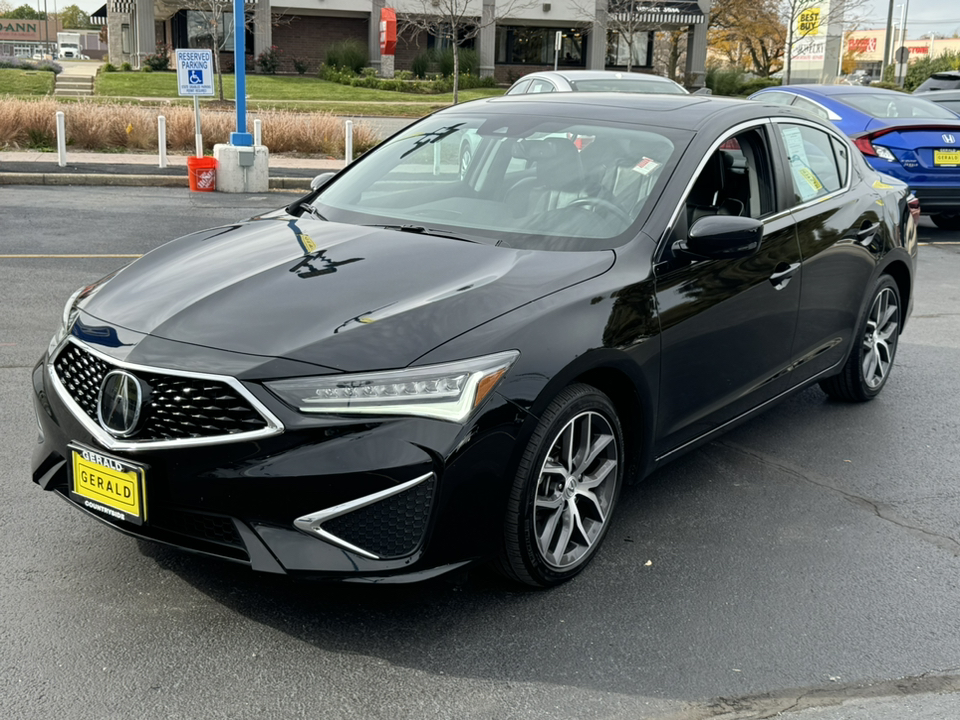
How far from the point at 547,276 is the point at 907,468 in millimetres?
2540

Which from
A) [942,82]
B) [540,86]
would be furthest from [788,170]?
[942,82]

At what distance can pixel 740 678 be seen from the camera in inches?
127

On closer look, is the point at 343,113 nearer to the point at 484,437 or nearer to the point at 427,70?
the point at 427,70

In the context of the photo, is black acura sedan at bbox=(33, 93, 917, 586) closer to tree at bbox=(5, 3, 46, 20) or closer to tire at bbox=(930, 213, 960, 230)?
tire at bbox=(930, 213, 960, 230)

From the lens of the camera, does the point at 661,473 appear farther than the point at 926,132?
No

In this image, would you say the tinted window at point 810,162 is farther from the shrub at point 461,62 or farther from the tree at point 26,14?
the tree at point 26,14

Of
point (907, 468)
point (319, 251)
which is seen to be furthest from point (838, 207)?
point (319, 251)

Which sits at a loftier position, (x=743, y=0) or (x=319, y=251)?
(x=743, y=0)

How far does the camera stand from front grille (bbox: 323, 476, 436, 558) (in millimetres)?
3092

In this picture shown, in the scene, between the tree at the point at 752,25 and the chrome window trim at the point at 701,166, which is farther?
the tree at the point at 752,25

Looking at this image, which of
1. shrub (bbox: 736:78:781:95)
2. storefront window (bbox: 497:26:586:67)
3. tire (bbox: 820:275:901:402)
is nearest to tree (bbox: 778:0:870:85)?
shrub (bbox: 736:78:781:95)

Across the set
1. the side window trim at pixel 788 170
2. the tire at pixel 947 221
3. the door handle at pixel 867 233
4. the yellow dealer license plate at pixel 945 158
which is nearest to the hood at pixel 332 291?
the side window trim at pixel 788 170

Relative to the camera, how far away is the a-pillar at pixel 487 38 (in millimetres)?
49219

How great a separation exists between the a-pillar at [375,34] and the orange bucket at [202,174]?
113 feet
